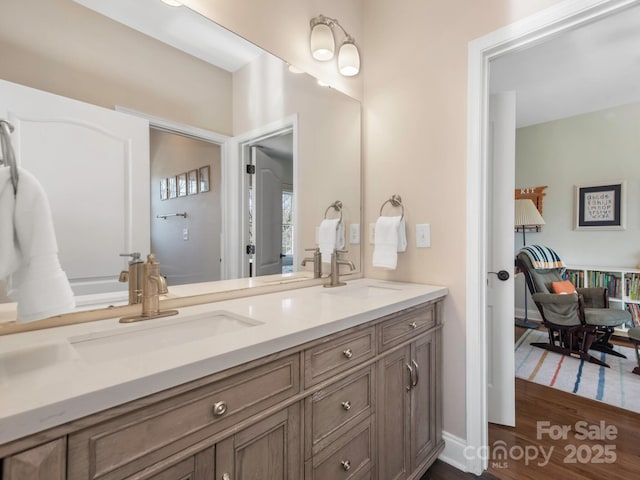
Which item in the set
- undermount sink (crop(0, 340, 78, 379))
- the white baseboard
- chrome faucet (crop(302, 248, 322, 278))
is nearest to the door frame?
the white baseboard

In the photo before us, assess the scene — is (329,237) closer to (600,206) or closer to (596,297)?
(596,297)

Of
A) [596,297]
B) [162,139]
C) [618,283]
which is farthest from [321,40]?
[618,283]

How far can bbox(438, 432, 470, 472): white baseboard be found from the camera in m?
1.54

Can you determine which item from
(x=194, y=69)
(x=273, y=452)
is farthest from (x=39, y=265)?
(x=194, y=69)

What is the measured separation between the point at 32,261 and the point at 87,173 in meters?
0.45

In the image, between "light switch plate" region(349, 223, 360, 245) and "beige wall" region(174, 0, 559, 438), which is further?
"light switch plate" region(349, 223, 360, 245)

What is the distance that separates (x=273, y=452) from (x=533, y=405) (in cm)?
207

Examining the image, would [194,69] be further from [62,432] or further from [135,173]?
[62,432]

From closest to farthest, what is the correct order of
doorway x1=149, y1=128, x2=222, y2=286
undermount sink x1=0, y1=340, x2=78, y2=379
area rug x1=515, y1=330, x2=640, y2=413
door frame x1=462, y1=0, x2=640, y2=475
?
undermount sink x1=0, y1=340, x2=78, y2=379 < doorway x1=149, y1=128, x2=222, y2=286 < door frame x1=462, y1=0, x2=640, y2=475 < area rug x1=515, y1=330, x2=640, y2=413

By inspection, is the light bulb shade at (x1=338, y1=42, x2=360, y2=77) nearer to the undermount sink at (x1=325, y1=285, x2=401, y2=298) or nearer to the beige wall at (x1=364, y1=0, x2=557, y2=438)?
the beige wall at (x1=364, y1=0, x2=557, y2=438)

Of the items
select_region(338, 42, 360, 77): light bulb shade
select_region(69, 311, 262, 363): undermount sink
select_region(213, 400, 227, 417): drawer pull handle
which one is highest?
select_region(338, 42, 360, 77): light bulb shade

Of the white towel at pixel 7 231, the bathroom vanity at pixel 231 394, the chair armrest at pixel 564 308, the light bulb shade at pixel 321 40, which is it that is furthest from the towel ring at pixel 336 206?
the chair armrest at pixel 564 308

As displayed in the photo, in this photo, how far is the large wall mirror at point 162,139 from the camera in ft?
3.11

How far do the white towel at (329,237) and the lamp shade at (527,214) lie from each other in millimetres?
2906
